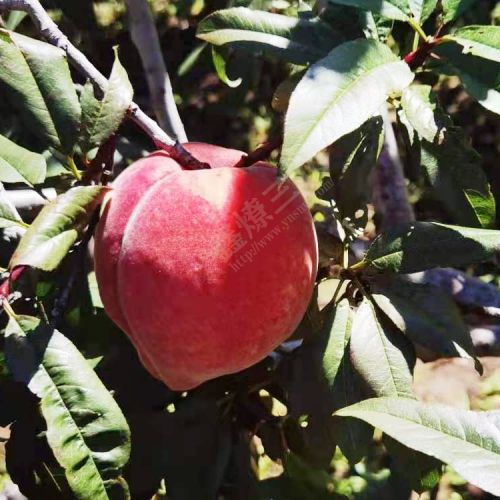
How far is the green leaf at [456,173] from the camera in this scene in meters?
0.86

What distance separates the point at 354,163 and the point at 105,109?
355mm

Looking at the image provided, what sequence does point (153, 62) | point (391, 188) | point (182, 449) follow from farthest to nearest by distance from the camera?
1. point (391, 188)
2. point (153, 62)
3. point (182, 449)

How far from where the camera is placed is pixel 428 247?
84cm

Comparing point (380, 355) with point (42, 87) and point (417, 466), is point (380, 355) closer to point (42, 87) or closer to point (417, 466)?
point (417, 466)

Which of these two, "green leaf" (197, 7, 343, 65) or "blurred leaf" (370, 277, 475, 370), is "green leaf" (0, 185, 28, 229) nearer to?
"green leaf" (197, 7, 343, 65)

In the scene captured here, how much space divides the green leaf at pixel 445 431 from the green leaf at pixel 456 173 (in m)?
0.33

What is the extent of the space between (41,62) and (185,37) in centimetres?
120

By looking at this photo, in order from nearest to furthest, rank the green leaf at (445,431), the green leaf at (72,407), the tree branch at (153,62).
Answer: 1. the green leaf at (445,431)
2. the green leaf at (72,407)
3. the tree branch at (153,62)

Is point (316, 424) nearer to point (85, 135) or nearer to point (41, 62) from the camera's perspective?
point (85, 135)

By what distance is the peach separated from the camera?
0.73 metres

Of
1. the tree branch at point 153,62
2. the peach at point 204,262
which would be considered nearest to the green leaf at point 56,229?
the peach at point 204,262

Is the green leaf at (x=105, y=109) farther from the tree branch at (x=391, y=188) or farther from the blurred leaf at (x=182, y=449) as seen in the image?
the tree branch at (x=391, y=188)

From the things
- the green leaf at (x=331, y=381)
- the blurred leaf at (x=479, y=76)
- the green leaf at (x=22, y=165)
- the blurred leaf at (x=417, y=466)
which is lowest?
the blurred leaf at (x=417, y=466)

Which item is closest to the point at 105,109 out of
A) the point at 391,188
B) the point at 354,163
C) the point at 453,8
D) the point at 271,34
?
the point at 271,34
